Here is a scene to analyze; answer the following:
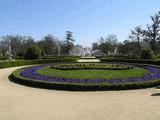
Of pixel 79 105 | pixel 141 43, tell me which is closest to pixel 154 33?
pixel 141 43

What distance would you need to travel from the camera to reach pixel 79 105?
9.71m

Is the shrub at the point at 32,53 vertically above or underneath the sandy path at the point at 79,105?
above

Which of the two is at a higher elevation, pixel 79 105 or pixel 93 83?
pixel 93 83

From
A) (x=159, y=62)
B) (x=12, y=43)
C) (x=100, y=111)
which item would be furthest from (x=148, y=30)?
(x=100, y=111)

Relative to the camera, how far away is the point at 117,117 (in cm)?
806

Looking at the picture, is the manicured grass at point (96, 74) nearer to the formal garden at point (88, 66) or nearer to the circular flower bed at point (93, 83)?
the formal garden at point (88, 66)

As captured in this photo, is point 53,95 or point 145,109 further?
point 53,95

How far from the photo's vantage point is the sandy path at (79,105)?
826 cm

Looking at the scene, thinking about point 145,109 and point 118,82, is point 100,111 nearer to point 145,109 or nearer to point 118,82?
point 145,109

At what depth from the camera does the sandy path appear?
8258mm

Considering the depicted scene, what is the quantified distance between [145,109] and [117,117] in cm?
144

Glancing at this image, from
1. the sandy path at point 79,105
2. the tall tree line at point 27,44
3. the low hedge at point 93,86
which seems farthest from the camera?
the tall tree line at point 27,44

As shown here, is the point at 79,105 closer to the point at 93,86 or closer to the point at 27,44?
the point at 93,86

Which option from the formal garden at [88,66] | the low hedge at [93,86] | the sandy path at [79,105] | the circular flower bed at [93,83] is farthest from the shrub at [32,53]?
the sandy path at [79,105]
